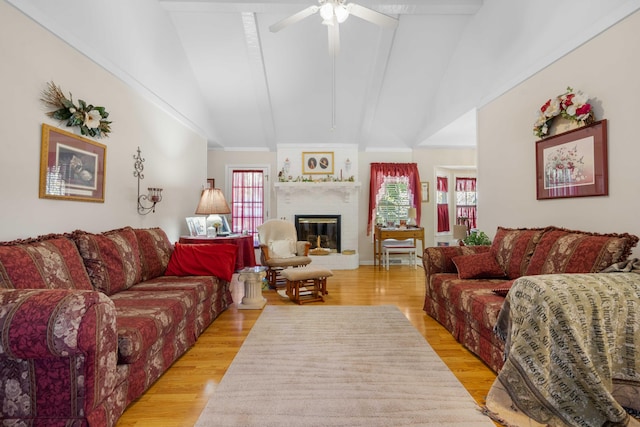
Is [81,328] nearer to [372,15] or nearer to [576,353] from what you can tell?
[576,353]

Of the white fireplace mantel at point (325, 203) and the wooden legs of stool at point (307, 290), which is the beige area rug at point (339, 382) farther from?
the white fireplace mantel at point (325, 203)

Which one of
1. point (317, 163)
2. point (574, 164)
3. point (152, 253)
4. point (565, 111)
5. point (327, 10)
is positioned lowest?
point (152, 253)

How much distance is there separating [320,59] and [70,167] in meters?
3.78

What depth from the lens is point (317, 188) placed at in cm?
690

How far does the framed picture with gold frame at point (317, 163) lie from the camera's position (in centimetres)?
696

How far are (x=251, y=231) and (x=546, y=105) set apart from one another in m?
5.73

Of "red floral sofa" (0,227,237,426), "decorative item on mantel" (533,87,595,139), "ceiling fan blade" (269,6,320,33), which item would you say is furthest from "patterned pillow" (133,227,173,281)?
"decorative item on mantel" (533,87,595,139)

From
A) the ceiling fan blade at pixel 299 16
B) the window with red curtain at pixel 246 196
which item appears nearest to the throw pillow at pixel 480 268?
the ceiling fan blade at pixel 299 16

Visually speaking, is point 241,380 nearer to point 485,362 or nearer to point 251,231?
point 485,362

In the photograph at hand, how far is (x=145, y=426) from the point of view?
1673mm

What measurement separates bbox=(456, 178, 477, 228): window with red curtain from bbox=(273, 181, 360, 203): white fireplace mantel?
2738 mm

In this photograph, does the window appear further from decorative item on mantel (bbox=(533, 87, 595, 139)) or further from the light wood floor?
decorative item on mantel (bbox=(533, 87, 595, 139))

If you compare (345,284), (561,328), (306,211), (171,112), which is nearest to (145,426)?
(561,328)

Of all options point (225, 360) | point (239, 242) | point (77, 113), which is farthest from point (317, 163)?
point (225, 360)
